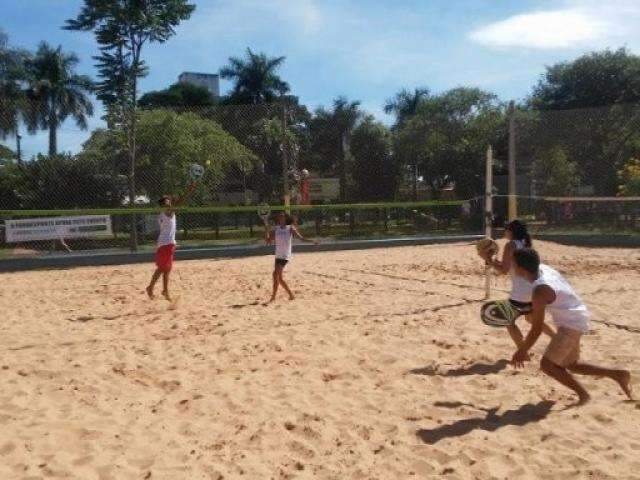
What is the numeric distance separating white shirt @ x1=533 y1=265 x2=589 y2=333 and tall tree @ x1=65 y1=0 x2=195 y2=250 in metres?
15.9

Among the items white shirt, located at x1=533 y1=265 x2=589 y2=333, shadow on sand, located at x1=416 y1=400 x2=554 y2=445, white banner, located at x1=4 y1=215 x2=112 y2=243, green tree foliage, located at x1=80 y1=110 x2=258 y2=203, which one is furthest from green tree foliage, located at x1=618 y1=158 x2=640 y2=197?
shadow on sand, located at x1=416 y1=400 x2=554 y2=445

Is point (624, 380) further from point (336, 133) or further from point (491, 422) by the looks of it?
point (336, 133)

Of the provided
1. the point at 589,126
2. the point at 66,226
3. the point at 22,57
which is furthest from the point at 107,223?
the point at 22,57

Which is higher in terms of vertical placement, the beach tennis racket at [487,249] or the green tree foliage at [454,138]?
the green tree foliage at [454,138]

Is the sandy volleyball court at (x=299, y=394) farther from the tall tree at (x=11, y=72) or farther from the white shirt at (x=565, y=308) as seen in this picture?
the tall tree at (x=11, y=72)

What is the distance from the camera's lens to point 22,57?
3566 centimetres

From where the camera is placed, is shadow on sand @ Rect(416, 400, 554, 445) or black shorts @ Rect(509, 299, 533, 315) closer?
shadow on sand @ Rect(416, 400, 554, 445)

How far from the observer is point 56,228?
17016 mm

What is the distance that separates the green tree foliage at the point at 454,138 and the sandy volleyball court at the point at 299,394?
2306 centimetres

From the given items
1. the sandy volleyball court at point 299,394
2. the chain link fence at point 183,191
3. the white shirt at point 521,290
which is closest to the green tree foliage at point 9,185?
the chain link fence at point 183,191

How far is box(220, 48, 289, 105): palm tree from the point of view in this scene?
142 feet

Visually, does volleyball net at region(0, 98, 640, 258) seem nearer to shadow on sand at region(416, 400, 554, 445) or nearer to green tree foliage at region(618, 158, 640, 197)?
green tree foliage at region(618, 158, 640, 197)

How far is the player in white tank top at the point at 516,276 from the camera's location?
548cm

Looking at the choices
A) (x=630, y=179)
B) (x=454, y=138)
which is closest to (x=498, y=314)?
(x=630, y=179)
